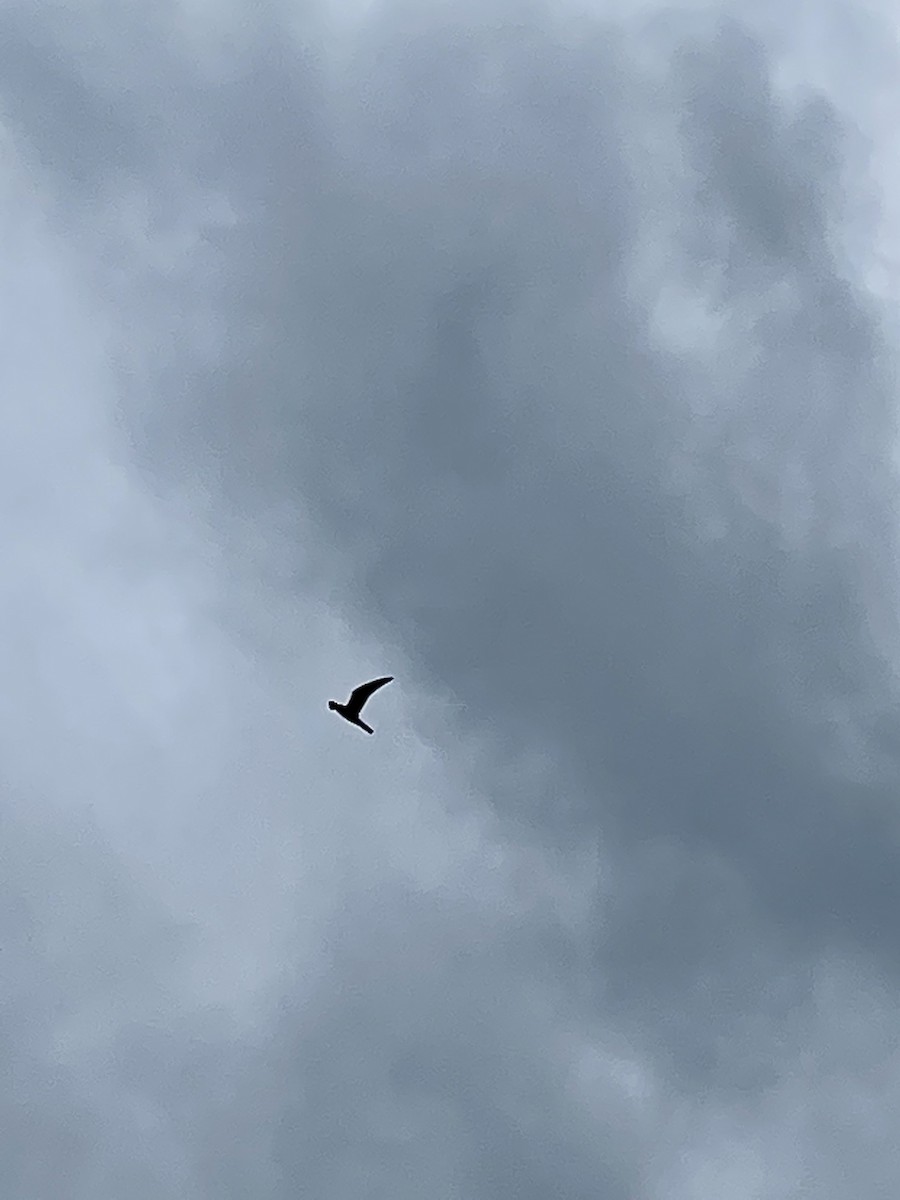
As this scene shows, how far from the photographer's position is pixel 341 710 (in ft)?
353
